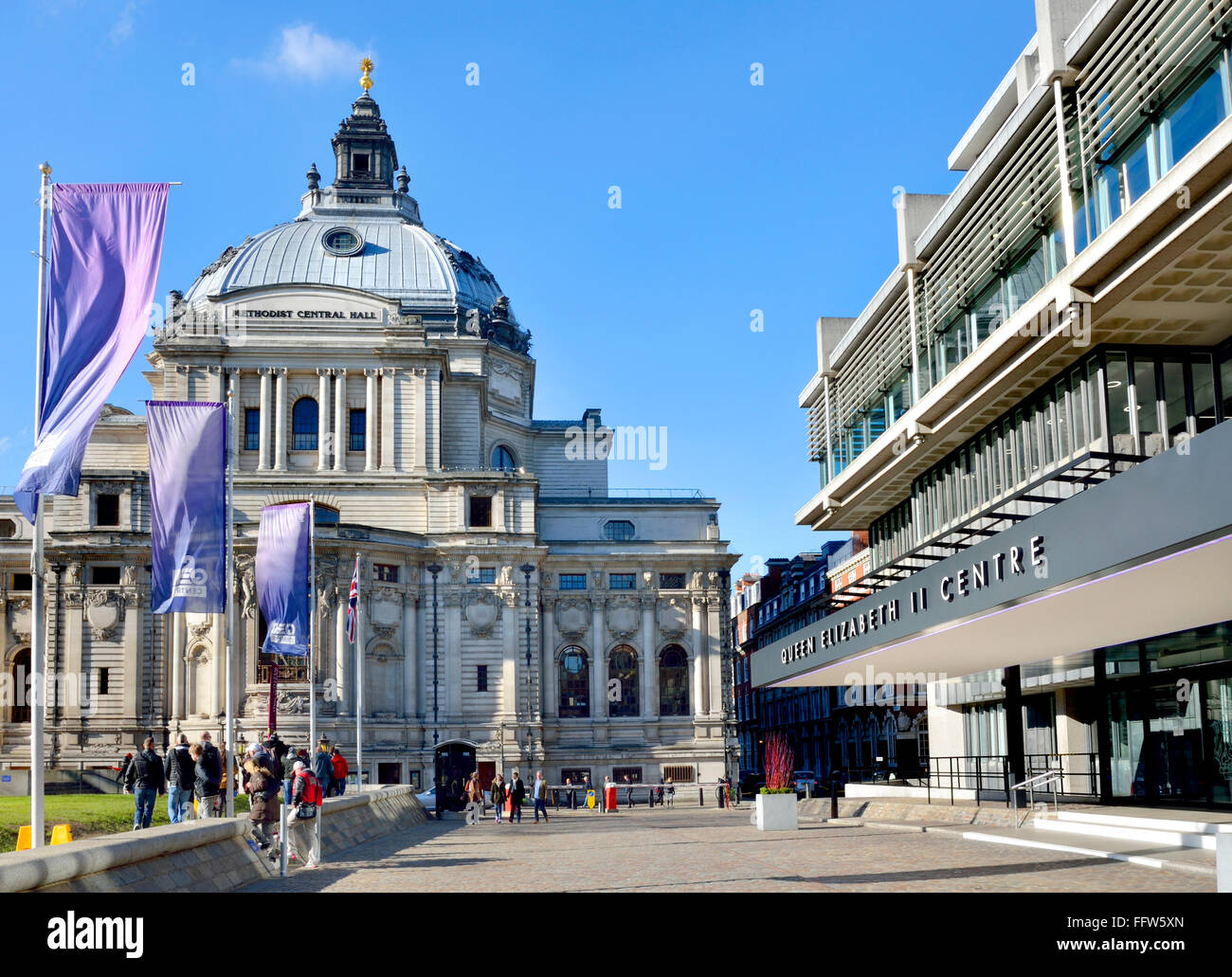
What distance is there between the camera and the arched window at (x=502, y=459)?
3714 inches

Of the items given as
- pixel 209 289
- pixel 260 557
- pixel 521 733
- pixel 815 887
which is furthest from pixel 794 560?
pixel 815 887

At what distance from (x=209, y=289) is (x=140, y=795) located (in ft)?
228

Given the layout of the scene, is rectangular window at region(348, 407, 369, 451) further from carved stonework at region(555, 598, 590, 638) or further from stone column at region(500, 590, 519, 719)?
carved stonework at region(555, 598, 590, 638)

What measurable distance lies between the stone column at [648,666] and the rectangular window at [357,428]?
19.7 meters

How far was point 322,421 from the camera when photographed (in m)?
82.4

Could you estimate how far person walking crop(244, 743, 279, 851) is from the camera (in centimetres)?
2405

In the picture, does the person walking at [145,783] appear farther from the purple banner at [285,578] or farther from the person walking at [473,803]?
the person walking at [473,803]

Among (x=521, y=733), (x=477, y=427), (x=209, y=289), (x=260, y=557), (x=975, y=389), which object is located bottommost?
(x=521, y=733)

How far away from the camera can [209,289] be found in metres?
91.9

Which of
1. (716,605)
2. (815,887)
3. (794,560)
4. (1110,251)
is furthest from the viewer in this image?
(794,560)

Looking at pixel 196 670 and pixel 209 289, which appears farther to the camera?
pixel 209 289

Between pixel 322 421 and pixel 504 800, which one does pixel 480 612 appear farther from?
pixel 504 800
